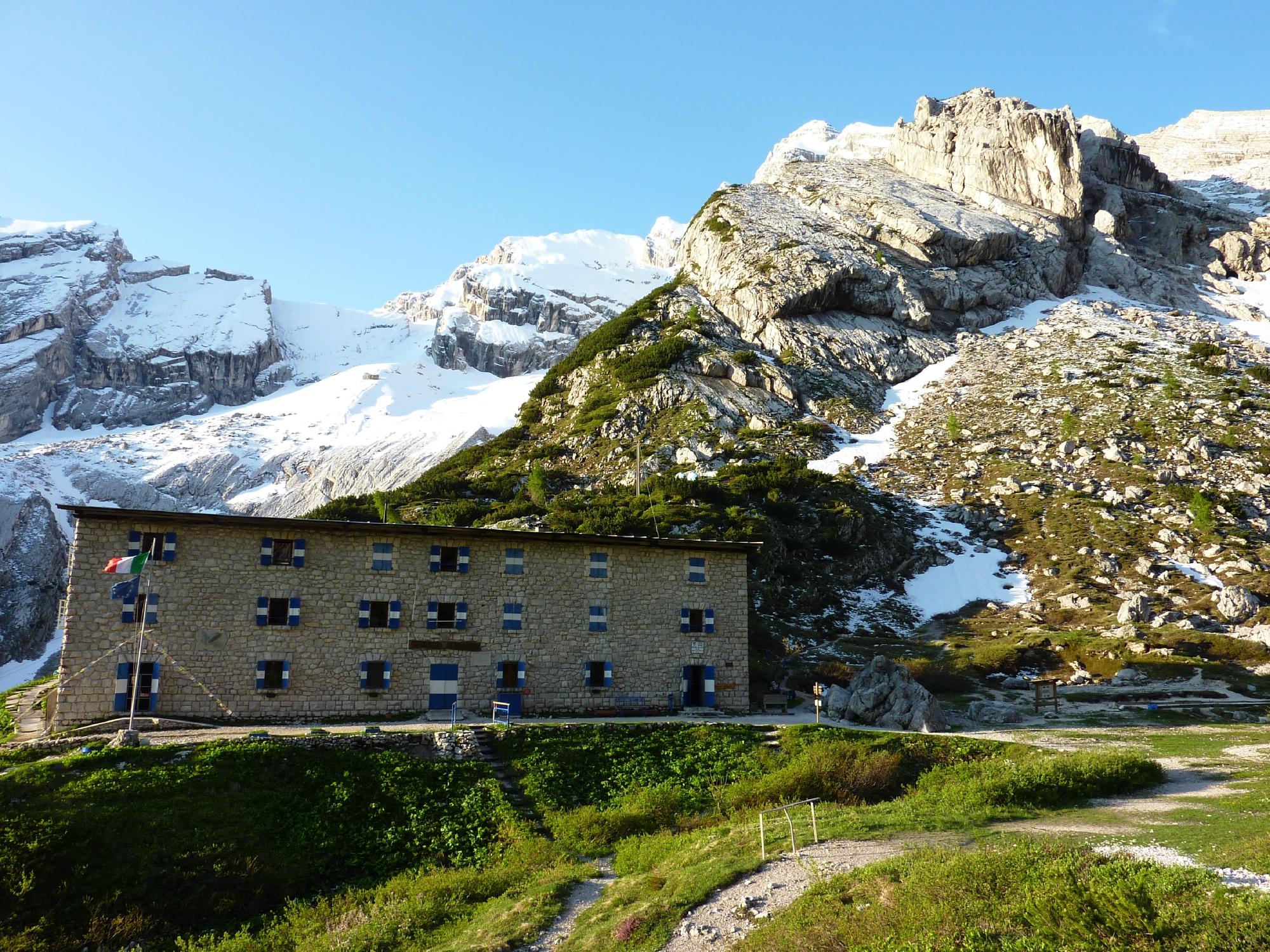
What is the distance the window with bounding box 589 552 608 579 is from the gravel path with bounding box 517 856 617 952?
13.9m

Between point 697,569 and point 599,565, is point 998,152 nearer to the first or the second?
point 697,569

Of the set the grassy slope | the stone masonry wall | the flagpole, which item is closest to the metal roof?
the stone masonry wall

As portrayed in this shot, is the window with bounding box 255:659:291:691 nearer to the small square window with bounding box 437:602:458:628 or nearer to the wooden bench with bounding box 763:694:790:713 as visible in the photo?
the small square window with bounding box 437:602:458:628

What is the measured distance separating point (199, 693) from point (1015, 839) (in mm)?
25289

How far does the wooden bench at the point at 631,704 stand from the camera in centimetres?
3069

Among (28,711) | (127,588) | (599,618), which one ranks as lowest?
(28,711)

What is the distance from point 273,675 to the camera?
1091 inches

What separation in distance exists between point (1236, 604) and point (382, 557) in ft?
158

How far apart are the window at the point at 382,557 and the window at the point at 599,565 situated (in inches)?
305

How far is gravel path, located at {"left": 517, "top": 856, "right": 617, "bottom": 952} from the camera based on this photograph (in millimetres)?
13570

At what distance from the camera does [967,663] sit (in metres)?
41.2

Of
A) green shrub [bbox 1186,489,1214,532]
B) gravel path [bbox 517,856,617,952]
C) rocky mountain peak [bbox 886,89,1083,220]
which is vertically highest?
rocky mountain peak [bbox 886,89,1083,220]

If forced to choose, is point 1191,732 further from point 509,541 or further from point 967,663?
point 509,541

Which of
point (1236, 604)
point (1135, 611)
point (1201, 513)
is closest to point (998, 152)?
point (1201, 513)
